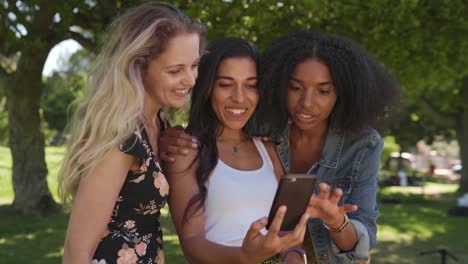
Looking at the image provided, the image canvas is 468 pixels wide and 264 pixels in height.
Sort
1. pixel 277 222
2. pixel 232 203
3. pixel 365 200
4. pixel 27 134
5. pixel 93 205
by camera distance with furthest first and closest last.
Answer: pixel 27 134
pixel 365 200
pixel 232 203
pixel 93 205
pixel 277 222

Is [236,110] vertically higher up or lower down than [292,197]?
higher up

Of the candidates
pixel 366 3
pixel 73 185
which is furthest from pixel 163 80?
pixel 366 3

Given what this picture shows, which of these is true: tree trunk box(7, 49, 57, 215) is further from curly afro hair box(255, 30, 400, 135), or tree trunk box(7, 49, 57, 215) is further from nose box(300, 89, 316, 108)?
nose box(300, 89, 316, 108)

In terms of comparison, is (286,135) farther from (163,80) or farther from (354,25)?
(354,25)

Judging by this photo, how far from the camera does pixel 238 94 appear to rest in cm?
293

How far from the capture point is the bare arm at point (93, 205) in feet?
7.71

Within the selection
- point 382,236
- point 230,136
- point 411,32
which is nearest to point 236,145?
point 230,136

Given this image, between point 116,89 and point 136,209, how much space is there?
1.58 feet

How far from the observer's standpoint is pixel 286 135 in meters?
3.36

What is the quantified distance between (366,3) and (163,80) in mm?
7062

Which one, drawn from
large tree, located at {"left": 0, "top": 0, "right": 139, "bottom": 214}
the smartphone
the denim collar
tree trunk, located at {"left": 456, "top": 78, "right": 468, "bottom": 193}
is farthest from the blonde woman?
tree trunk, located at {"left": 456, "top": 78, "right": 468, "bottom": 193}

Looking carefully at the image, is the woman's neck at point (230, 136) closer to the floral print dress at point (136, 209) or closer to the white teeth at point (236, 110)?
the white teeth at point (236, 110)

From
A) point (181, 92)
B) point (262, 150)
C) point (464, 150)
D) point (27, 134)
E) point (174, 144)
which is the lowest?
point (464, 150)

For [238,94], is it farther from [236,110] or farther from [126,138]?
[126,138]
